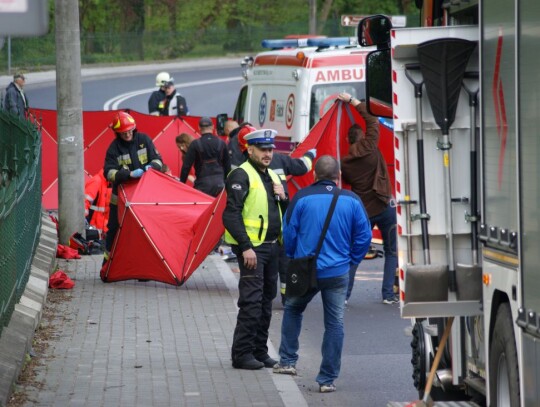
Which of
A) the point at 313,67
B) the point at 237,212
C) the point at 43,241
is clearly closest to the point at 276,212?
the point at 237,212

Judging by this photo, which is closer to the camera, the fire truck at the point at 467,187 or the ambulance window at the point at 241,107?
the fire truck at the point at 467,187

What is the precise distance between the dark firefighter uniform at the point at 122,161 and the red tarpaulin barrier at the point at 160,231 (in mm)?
156

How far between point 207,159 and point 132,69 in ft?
125

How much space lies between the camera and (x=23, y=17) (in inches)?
205

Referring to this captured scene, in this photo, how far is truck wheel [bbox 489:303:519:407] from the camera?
6.30 m

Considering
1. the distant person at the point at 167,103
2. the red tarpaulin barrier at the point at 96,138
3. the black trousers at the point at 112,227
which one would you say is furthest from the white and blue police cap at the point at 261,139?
the distant person at the point at 167,103

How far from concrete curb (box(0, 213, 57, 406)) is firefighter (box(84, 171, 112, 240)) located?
275 cm

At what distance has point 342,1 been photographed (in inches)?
2982

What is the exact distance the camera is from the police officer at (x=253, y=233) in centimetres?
1031

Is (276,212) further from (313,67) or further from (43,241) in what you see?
(313,67)

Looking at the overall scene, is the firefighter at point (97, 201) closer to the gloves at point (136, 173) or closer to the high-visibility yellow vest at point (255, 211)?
the gloves at point (136, 173)

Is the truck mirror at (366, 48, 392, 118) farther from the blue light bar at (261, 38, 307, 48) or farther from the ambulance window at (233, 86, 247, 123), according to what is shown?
the ambulance window at (233, 86, 247, 123)

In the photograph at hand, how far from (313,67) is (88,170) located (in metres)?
4.93

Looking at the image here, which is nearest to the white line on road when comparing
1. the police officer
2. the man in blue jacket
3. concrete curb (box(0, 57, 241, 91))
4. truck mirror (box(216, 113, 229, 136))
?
concrete curb (box(0, 57, 241, 91))
